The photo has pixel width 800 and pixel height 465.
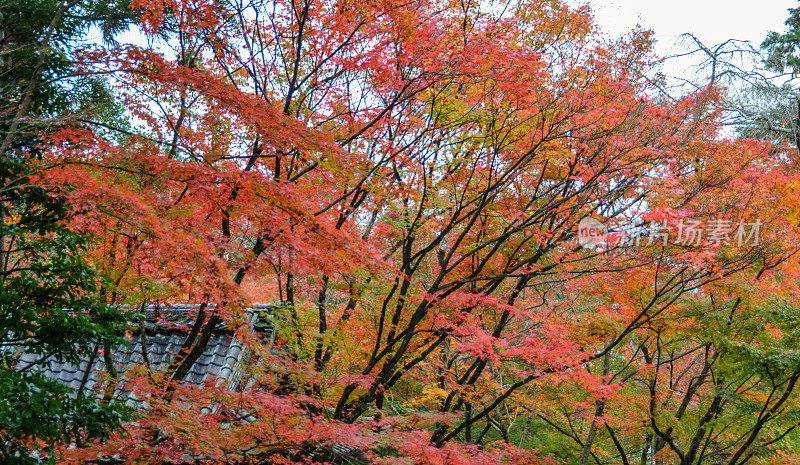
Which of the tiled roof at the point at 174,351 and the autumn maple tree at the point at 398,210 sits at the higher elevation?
the autumn maple tree at the point at 398,210

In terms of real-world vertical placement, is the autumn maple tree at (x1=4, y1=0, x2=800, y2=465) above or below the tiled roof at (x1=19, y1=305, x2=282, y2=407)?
above

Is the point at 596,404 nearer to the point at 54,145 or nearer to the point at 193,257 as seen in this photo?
the point at 193,257

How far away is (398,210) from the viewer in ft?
26.5

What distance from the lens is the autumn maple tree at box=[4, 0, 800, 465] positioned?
5.88 meters

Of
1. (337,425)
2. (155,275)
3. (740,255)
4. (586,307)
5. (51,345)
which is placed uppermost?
(740,255)

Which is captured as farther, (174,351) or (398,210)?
(174,351)

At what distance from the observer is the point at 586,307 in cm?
1223

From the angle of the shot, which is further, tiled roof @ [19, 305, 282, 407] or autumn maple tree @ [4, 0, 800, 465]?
tiled roof @ [19, 305, 282, 407]

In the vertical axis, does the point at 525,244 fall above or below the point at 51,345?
above

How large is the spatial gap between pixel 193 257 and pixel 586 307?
32.2 feet

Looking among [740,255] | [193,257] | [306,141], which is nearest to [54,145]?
[193,257]

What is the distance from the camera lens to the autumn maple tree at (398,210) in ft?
19.3

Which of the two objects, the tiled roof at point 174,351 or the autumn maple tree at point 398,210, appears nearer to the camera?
the autumn maple tree at point 398,210

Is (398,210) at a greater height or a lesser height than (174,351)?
greater
